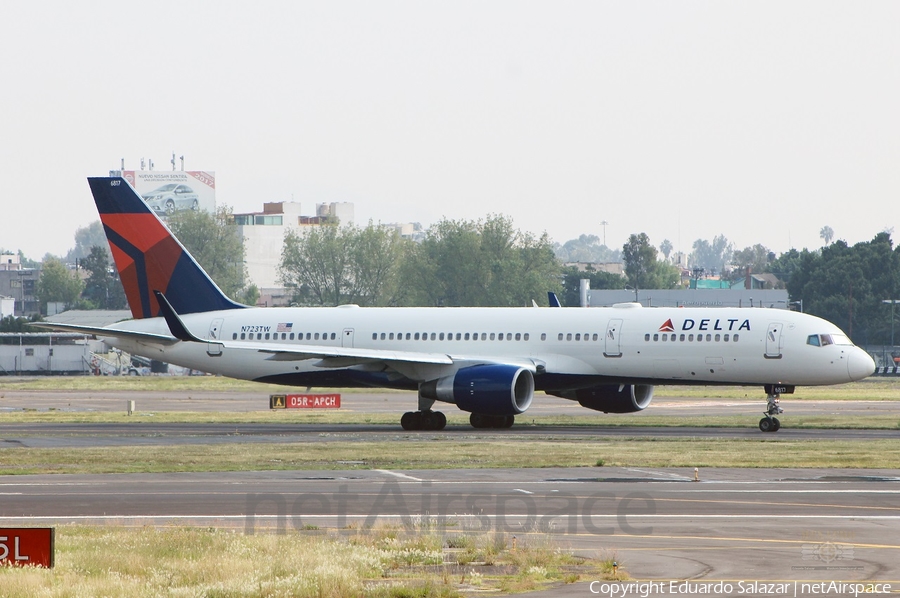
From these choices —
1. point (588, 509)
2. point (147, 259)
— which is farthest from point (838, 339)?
point (147, 259)

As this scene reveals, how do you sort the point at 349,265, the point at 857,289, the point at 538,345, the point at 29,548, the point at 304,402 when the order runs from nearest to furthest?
the point at 29,548 → the point at 538,345 → the point at 304,402 → the point at 857,289 → the point at 349,265

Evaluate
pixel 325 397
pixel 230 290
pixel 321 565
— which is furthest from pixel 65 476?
pixel 230 290

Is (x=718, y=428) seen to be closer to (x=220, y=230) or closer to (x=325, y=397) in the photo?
(x=325, y=397)

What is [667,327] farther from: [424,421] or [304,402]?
[304,402]

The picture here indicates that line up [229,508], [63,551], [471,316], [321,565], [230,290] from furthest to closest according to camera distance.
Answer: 1. [230,290]
2. [471,316]
3. [229,508]
4. [63,551]
5. [321,565]

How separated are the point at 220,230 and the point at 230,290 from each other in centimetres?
804

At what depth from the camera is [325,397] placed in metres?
56.9

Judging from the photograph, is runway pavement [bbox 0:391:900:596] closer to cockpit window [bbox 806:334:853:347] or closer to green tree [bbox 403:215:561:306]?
cockpit window [bbox 806:334:853:347]

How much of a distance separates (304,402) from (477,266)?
284 ft

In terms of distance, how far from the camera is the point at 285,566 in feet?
50.8

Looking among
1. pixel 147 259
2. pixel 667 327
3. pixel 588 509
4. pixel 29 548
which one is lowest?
pixel 588 509

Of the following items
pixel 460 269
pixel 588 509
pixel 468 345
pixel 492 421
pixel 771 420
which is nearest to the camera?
pixel 588 509

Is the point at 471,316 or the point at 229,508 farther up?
the point at 471,316

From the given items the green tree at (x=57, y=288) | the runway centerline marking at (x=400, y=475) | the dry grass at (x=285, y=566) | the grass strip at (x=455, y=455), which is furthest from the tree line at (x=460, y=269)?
the dry grass at (x=285, y=566)
